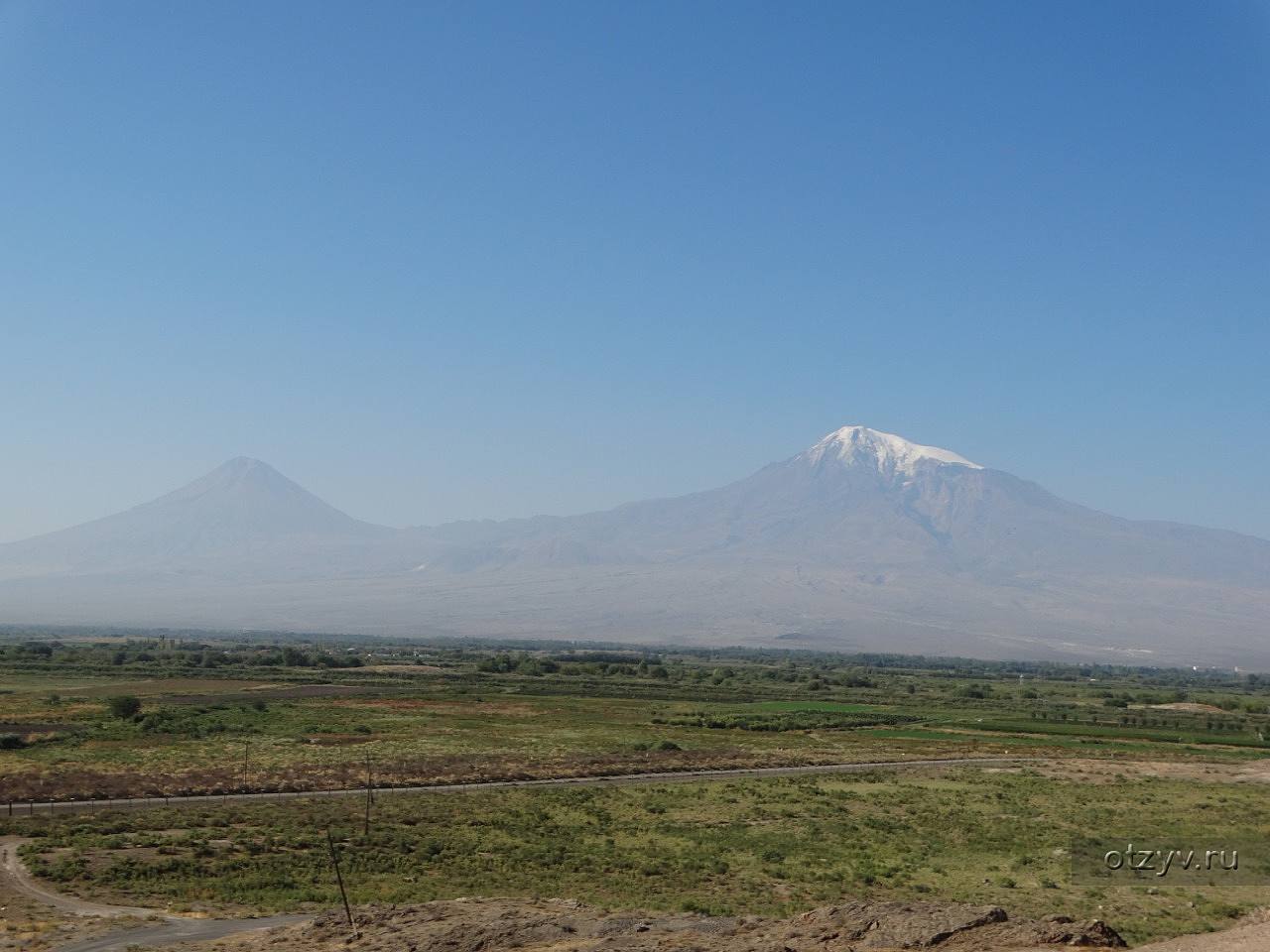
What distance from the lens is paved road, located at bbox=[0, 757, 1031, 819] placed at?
40062mm

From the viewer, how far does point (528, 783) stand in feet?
159

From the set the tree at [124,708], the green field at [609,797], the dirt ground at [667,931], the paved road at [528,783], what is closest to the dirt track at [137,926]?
the green field at [609,797]

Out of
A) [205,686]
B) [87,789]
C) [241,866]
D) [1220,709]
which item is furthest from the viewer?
[1220,709]

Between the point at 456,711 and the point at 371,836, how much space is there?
51.9 m

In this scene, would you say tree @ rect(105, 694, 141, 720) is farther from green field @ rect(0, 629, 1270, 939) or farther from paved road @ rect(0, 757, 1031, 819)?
paved road @ rect(0, 757, 1031, 819)

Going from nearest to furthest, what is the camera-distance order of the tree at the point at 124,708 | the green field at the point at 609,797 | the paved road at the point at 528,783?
the green field at the point at 609,797 → the paved road at the point at 528,783 → the tree at the point at 124,708

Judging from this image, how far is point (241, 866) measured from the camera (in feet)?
100

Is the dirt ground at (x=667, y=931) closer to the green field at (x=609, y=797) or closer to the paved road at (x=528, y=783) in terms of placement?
the green field at (x=609, y=797)

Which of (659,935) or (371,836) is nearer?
(659,935)

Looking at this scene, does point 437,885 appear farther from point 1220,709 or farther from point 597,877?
point 1220,709

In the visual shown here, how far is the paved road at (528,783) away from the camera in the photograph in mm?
40062

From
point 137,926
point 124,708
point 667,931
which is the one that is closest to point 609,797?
point 137,926

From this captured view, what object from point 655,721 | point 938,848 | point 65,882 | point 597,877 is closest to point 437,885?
point 597,877

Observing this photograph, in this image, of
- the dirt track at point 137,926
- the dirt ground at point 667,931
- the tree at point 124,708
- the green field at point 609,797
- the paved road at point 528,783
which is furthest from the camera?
the tree at point 124,708
